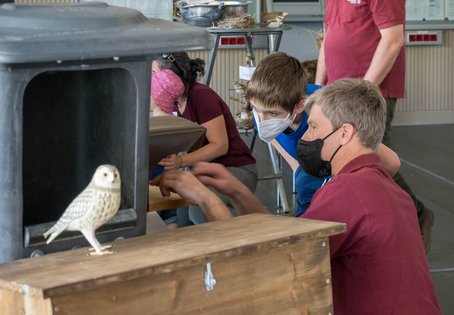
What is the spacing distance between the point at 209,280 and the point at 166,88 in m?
2.41

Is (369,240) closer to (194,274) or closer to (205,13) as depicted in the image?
(194,274)

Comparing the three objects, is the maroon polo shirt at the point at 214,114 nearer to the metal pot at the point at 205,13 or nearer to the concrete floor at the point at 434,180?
the concrete floor at the point at 434,180

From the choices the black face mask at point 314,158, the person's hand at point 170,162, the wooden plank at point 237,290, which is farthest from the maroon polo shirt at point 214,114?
the wooden plank at point 237,290

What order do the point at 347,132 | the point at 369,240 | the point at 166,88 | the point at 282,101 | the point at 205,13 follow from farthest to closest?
the point at 205,13
the point at 166,88
the point at 282,101
the point at 347,132
the point at 369,240

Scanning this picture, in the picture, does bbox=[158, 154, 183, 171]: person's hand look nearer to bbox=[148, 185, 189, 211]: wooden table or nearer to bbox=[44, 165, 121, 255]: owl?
bbox=[148, 185, 189, 211]: wooden table

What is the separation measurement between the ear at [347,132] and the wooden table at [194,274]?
58 centimetres

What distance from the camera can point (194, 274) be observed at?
1.63 metres

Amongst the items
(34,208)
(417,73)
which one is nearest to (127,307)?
(34,208)

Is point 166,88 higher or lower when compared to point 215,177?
higher

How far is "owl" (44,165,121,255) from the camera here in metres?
1.66

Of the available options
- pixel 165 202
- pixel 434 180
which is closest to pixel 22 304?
pixel 165 202

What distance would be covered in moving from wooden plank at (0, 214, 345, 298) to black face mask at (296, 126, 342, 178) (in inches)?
25.4

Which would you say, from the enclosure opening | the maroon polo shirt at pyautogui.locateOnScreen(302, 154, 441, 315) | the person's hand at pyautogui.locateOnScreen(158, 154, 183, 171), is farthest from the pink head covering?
the enclosure opening

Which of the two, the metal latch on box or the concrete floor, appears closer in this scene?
the metal latch on box
